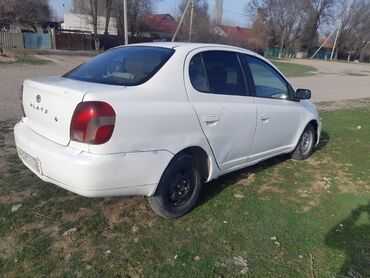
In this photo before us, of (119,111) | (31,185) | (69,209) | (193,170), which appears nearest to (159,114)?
(119,111)

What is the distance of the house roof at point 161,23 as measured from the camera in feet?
172

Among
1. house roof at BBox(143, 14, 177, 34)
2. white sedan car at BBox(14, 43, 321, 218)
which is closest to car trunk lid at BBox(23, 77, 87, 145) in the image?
white sedan car at BBox(14, 43, 321, 218)

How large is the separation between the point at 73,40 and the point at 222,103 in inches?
1609

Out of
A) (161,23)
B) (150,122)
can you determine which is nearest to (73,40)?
(161,23)

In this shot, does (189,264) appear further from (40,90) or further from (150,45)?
(150,45)

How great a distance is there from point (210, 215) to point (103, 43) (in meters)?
42.8

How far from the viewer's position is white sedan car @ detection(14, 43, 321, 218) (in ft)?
9.58

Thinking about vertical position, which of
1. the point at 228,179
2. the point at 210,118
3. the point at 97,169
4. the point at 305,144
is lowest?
the point at 228,179

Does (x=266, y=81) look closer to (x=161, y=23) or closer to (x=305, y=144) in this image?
(x=305, y=144)

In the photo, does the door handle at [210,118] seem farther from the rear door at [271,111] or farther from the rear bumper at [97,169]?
the rear door at [271,111]

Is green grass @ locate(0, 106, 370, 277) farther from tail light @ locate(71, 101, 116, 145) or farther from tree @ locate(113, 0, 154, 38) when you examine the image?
tree @ locate(113, 0, 154, 38)

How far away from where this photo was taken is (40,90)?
3.32 meters

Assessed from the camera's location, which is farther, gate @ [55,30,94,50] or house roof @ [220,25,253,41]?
house roof @ [220,25,253,41]

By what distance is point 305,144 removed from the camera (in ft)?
19.1
